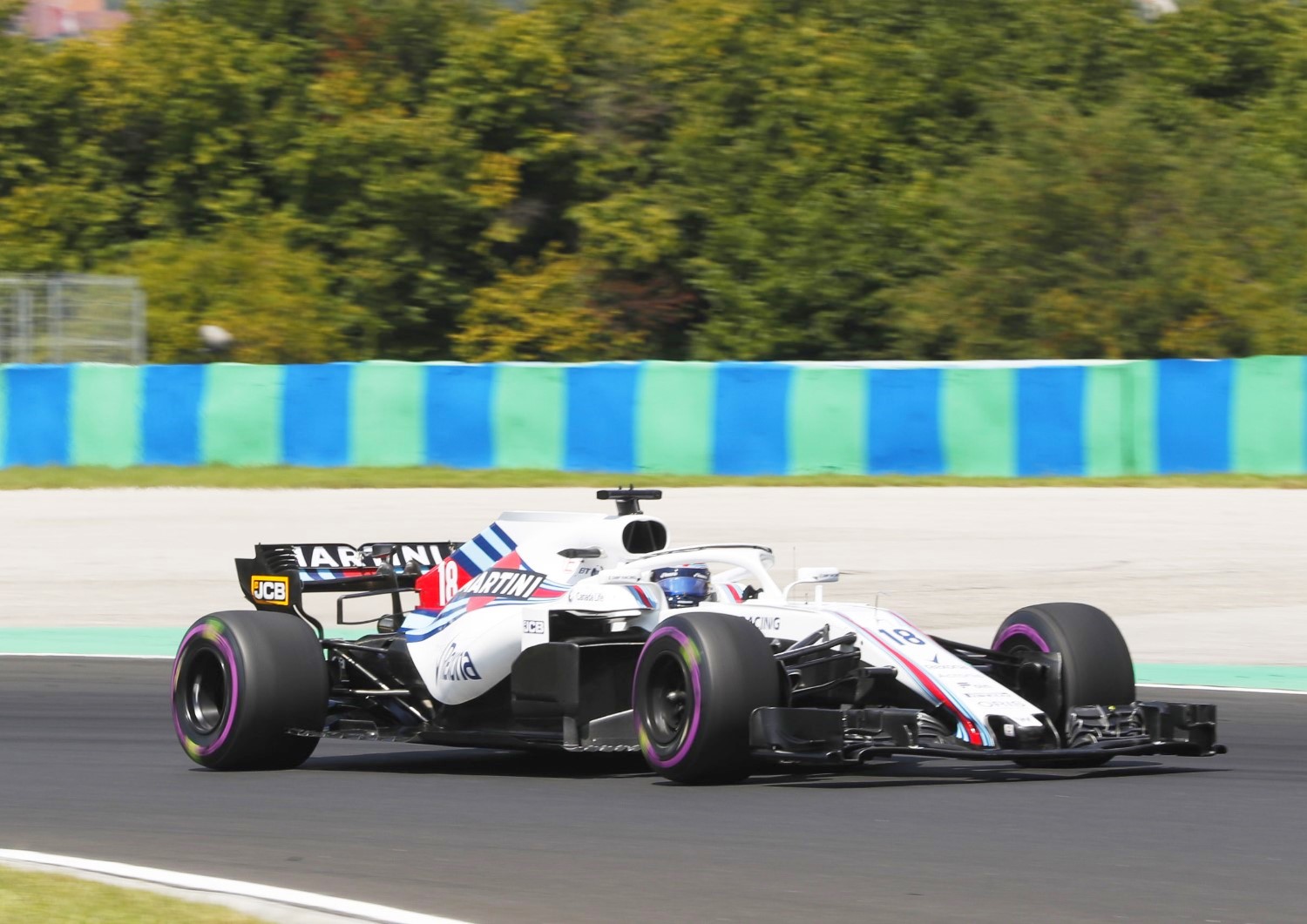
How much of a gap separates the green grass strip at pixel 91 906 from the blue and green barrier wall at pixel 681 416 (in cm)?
1598

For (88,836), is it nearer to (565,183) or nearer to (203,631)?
(203,631)

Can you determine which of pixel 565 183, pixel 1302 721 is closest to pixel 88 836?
pixel 1302 721

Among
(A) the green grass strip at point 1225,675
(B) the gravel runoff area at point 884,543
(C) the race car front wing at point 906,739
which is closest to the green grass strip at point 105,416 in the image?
(B) the gravel runoff area at point 884,543

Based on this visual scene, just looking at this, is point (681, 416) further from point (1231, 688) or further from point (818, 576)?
point (818, 576)

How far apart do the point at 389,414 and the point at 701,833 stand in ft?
52.1

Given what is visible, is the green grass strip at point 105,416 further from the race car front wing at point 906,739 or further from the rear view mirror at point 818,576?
the race car front wing at point 906,739

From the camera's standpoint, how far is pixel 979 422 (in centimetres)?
2080

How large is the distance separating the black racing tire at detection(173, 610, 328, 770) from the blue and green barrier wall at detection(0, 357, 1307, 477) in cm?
1307

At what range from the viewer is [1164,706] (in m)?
7.49

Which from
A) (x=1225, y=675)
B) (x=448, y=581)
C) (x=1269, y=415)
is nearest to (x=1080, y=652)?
(x=448, y=581)

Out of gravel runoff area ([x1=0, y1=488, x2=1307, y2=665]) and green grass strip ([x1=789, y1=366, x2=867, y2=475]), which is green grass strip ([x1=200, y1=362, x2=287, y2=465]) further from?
green grass strip ([x1=789, y1=366, x2=867, y2=475])

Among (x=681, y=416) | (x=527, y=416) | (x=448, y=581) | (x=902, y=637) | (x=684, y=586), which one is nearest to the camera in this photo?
(x=902, y=637)

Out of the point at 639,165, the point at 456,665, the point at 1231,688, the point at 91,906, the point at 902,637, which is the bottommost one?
the point at 91,906

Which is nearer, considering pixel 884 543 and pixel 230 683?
pixel 230 683
